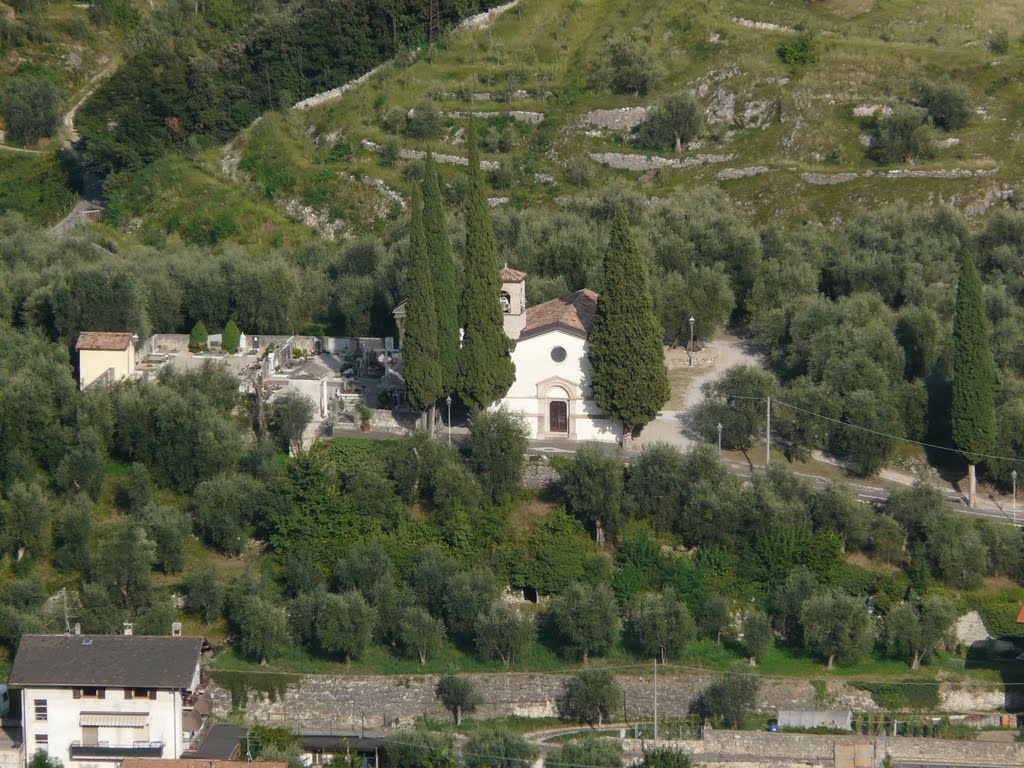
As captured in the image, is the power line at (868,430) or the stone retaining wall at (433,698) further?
the power line at (868,430)

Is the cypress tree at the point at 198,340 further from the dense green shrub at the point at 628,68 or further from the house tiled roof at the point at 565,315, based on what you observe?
the dense green shrub at the point at 628,68

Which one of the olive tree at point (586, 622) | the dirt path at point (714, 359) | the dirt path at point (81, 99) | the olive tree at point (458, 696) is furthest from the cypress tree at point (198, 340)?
the dirt path at point (81, 99)

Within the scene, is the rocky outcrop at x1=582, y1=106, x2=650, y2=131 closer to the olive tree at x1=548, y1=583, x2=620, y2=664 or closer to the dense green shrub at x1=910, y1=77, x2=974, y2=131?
the dense green shrub at x1=910, y1=77, x2=974, y2=131

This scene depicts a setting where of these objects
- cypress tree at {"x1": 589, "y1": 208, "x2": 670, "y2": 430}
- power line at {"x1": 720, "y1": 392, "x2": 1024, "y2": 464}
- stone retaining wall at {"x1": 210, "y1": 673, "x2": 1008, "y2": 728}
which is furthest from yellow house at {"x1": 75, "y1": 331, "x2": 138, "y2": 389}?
power line at {"x1": 720, "y1": 392, "x2": 1024, "y2": 464}

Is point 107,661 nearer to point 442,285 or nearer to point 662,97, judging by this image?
point 442,285

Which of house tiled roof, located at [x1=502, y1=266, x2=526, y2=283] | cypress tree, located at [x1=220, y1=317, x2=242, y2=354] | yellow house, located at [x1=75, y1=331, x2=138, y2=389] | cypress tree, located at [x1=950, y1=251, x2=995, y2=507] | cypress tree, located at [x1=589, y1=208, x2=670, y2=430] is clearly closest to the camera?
cypress tree, located at [x1=589, y1=208, x2=670, y2=430]

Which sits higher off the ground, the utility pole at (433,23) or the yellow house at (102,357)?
the utility pole at (433,23)
